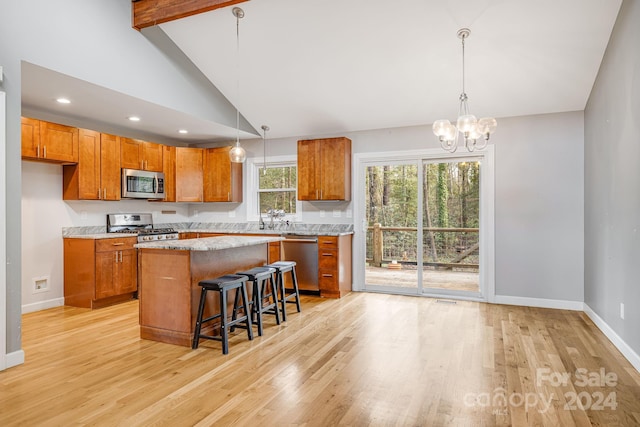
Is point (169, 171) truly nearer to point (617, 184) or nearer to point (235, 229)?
point (235, 229)

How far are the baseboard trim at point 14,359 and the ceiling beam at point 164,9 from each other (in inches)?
124

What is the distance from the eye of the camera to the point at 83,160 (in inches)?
187

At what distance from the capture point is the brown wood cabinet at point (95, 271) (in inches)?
182

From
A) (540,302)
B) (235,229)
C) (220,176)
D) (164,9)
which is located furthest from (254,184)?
(540,302)

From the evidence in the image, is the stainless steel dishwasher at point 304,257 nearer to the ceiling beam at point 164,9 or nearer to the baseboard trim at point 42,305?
the baseboard trim at point 42,305

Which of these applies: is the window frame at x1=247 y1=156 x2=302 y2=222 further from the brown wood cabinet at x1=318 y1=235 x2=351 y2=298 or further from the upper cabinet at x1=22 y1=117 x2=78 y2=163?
the upper cabinet at x1=22 y1=117 x2=78 y2=163

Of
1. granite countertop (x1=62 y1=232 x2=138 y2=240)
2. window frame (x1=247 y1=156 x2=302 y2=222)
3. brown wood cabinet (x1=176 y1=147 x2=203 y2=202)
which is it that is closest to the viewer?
granite countertop (x1=62 y1=232 x2=138 y2=240)

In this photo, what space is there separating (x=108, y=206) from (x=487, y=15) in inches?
205

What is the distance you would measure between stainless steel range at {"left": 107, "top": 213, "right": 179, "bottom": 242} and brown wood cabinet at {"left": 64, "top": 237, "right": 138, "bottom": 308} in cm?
35

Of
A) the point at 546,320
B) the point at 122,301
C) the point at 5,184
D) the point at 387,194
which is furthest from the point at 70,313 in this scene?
the point at 546,320

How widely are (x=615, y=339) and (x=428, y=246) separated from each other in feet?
7.82

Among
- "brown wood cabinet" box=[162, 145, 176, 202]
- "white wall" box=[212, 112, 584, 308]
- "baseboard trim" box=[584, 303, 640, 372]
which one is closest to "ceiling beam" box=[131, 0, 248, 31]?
"brown wood cabinet" box=[162, 145, 176, 202]

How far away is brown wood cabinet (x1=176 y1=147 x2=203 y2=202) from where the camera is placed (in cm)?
617

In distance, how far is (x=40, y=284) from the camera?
15.1 feet
